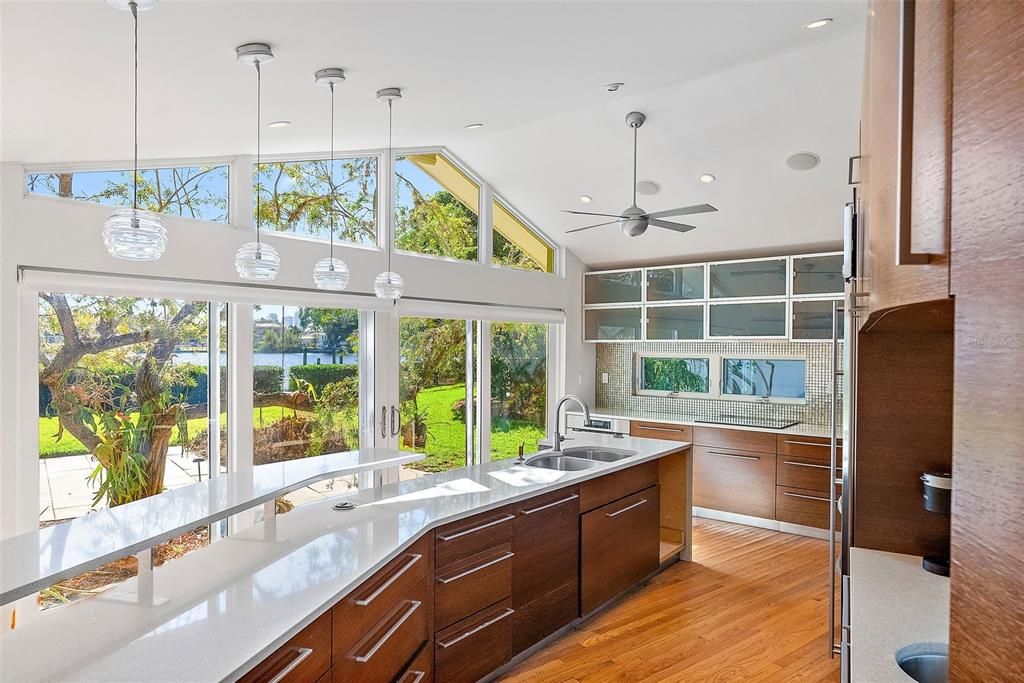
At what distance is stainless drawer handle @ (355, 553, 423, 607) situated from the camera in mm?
1956

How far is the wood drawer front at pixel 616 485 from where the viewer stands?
3.41m

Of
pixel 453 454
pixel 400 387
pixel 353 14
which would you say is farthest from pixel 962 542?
pixel 453 454

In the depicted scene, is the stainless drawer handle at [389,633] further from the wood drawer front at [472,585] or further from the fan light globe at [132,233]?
the fan light globe at [132,233]

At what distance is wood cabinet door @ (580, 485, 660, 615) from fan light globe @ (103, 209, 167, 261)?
2.41 metres

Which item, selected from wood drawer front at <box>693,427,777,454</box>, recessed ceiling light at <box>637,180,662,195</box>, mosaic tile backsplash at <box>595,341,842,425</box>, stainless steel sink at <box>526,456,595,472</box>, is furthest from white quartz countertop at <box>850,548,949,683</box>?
mosaic tile backsplash at <box>595,341,842,425</box>

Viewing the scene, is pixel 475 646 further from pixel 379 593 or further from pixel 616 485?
pixel 616 485

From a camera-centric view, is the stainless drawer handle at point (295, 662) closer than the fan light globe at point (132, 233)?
Yes

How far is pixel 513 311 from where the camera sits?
234 inches

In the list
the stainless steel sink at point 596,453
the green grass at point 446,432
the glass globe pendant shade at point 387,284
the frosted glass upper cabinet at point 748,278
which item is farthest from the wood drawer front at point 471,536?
the frosted glass upper cabinet at point 748,278

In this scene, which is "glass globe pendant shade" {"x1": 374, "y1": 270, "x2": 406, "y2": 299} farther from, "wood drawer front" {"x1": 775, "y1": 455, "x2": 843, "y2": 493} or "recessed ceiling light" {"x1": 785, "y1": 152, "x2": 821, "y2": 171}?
"wood drawer front" {"x1": 775, "y1": 455, "x2": 843, "y2": 493}

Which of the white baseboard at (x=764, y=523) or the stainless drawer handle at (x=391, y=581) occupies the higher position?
the stainless drawer handle at (x=391, y=581)

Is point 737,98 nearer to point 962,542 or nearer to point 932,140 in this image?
point 932,140

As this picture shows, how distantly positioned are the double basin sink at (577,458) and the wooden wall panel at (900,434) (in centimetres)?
165

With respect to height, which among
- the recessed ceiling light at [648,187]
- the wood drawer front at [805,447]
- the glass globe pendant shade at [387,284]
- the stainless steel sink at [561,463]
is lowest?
the wood drawer front at [805,447]
